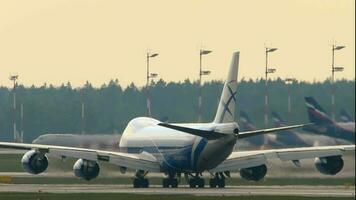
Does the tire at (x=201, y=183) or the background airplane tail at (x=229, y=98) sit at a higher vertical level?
the background airplane tail at (x=229, y=98)

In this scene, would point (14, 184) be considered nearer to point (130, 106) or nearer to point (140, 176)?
point (140, 176)

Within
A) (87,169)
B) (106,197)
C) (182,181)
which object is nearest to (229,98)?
(87,169)

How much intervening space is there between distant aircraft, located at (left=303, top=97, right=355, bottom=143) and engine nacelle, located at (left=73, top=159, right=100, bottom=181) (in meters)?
14.1

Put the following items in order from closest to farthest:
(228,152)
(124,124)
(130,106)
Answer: (228,152), (124,124), (130,106)

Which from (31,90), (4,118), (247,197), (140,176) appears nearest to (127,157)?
(140,176)

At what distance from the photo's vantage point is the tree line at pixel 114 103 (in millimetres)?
103875

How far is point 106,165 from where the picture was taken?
86250mm

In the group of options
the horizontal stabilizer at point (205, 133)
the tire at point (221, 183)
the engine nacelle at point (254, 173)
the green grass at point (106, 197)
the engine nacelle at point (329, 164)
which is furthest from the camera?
the engine nacelle at point (254, 173)

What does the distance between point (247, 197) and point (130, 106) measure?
49811mm

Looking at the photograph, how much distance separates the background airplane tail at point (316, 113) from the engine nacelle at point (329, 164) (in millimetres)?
2459

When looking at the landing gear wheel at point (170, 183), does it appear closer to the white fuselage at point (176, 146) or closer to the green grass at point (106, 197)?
the white fuselage at point (176, 146)

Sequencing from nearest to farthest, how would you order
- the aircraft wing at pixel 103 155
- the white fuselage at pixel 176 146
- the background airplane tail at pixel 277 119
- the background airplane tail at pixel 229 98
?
the aircraft wing at pixel 103 155 < the white fuselage at pixel 176 146 < the background airplane tail at pixel 229 98 < the background airplane tail at pixel 277 119

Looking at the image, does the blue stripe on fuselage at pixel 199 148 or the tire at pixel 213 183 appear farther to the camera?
the tire at pixel 213 183

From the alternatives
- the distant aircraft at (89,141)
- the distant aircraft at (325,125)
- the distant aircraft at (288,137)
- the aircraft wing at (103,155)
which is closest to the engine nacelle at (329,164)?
the distant aircraft at (325,125)
